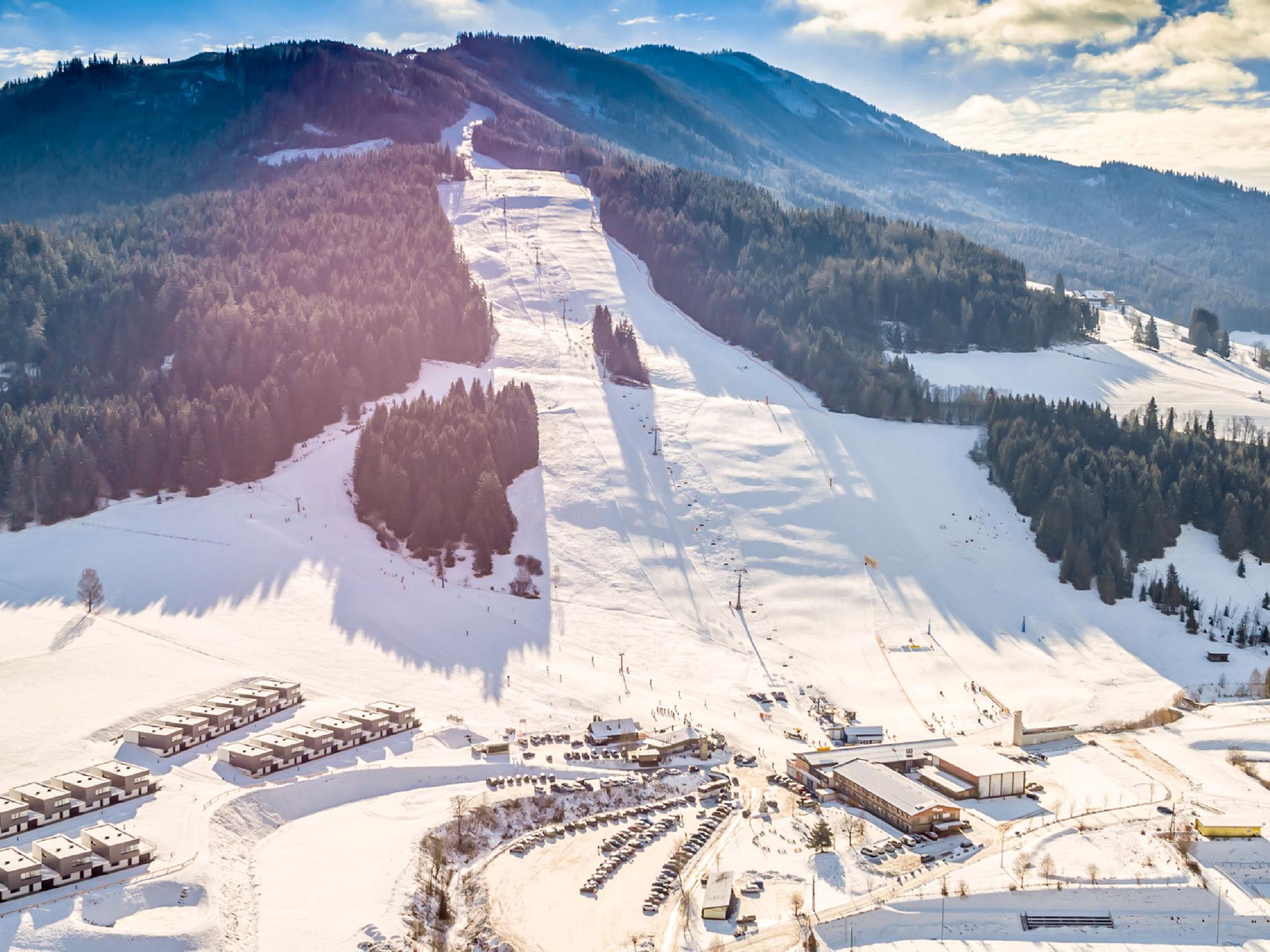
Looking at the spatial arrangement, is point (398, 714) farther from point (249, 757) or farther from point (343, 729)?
point (249, 757)

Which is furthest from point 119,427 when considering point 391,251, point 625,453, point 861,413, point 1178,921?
point 1178,921

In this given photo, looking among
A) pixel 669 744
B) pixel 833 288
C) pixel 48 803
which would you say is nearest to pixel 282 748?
pixel 48 803

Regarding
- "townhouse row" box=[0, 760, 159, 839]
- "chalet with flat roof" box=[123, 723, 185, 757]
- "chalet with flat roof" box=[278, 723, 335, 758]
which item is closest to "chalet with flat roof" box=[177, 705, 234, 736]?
"chalet with flat roof" box=[123, 723, 185, 757]

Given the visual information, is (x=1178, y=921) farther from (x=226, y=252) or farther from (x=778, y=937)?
(x=226, y=252)

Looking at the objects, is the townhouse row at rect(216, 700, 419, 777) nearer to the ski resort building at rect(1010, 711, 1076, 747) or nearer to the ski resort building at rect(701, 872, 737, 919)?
the ski resort building at rect(701, 872, 737, 919)

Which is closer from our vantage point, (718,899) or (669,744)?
(718,899)

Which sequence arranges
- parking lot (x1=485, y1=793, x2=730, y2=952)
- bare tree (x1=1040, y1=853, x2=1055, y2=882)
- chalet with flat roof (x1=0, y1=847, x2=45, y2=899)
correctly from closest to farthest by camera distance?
chalet with flat roof (x1=0, y1=847, x2=45, y2=899)
parking lot (x1=485, y1=793, x2=730, y2=952)
bare tree (x1=1040, y1=853, x2=1055, y2=882)
